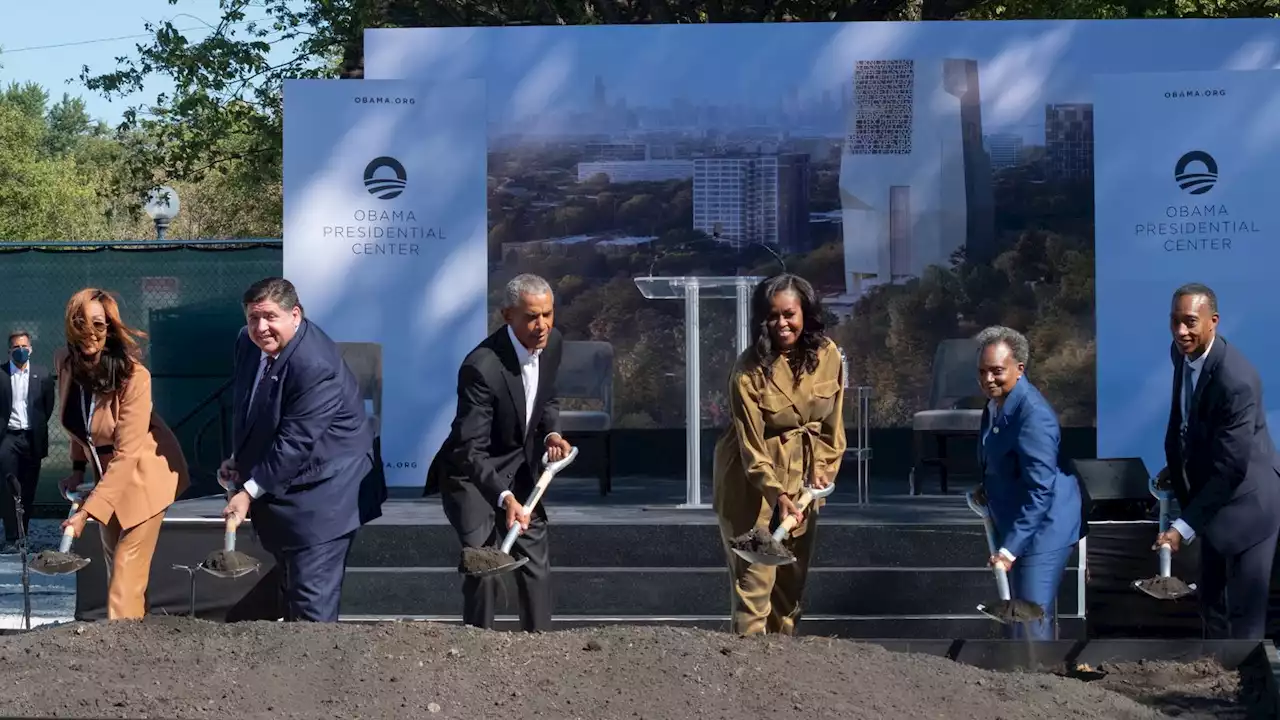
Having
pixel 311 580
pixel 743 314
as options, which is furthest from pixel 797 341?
pixel 743 314

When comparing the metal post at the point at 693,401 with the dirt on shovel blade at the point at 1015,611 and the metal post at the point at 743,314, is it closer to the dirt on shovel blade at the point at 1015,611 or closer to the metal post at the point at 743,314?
the metal post at the point at 743,314

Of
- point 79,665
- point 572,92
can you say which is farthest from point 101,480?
point 572,92

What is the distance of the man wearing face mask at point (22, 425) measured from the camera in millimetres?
12750

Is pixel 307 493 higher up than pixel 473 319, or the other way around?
pixel 473 319

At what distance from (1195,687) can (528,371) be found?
8.67 ft

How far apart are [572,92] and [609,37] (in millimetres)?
436

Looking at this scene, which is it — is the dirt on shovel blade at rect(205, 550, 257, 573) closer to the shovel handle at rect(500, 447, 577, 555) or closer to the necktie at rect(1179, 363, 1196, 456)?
the shovel handle at rect(500, 447, 577, 555)

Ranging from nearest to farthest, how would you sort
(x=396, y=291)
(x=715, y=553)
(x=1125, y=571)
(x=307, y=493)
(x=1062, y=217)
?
1. (x=307, y=493)
2. (x=1125, y=571)
3. (x=715, y=553)
4. (x=396, y=291)
5. (x=1062, y=217)

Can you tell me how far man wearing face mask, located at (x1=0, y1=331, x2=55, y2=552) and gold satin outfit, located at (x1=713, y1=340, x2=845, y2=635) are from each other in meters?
8.49

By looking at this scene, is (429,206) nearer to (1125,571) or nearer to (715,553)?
(715,553)

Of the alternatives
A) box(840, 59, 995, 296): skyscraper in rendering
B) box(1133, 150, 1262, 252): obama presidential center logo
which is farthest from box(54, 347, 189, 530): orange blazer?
box(1133, 150, 1262, 252): obama presidential center logo

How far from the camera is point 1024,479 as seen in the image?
5949 mm

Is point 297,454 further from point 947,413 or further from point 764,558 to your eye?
point 947,413

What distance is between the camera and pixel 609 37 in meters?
10.7
